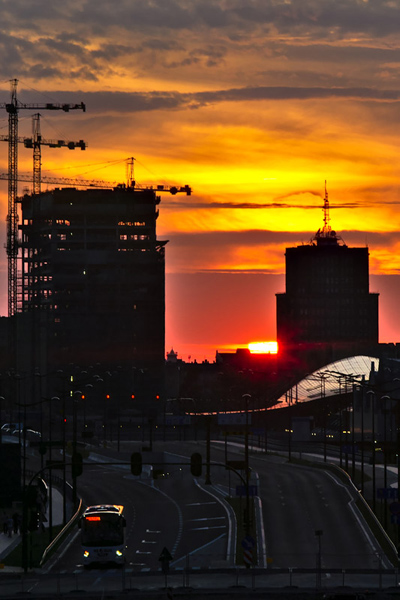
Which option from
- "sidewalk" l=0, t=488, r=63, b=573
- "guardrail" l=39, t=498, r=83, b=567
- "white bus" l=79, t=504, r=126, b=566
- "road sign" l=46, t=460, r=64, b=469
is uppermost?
"road sign" l=46, t=460, r=64, b=469

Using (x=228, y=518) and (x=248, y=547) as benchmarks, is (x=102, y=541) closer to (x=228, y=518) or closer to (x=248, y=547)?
(x=248, y=547)

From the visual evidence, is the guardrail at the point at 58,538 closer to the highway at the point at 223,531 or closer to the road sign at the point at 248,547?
the highway at the point at 223,531

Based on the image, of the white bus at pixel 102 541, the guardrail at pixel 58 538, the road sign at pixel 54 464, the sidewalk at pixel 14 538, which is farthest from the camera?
the sidewalk at pixel 14 538

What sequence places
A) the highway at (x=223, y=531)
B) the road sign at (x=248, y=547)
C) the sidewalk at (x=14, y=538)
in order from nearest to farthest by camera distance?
the road sign at (x=248, y=547) → the highway at (x=223, y=531) → the sidewalk at (x=14, y=538)

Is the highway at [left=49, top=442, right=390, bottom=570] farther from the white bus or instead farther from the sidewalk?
the sidewalk

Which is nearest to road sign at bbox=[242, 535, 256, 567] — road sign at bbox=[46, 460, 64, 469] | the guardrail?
road sign at bbox=[46, 460, 64, 469]

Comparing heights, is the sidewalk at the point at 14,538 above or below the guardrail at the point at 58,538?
below

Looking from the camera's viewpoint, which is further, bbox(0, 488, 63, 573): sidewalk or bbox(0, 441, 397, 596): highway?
bbox(0, 488, 63, 573): sidewalk

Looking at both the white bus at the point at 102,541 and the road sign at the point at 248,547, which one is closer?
the road sign at the point at 248,547

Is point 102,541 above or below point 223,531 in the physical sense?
above

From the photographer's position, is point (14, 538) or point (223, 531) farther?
point (14, 538)

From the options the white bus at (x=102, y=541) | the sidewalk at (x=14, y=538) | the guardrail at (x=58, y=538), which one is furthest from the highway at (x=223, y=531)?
the sidewalk at (x=14, y=538)

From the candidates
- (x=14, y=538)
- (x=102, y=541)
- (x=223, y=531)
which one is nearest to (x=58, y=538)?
(x=14, y=538)

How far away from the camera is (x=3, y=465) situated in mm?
124500
